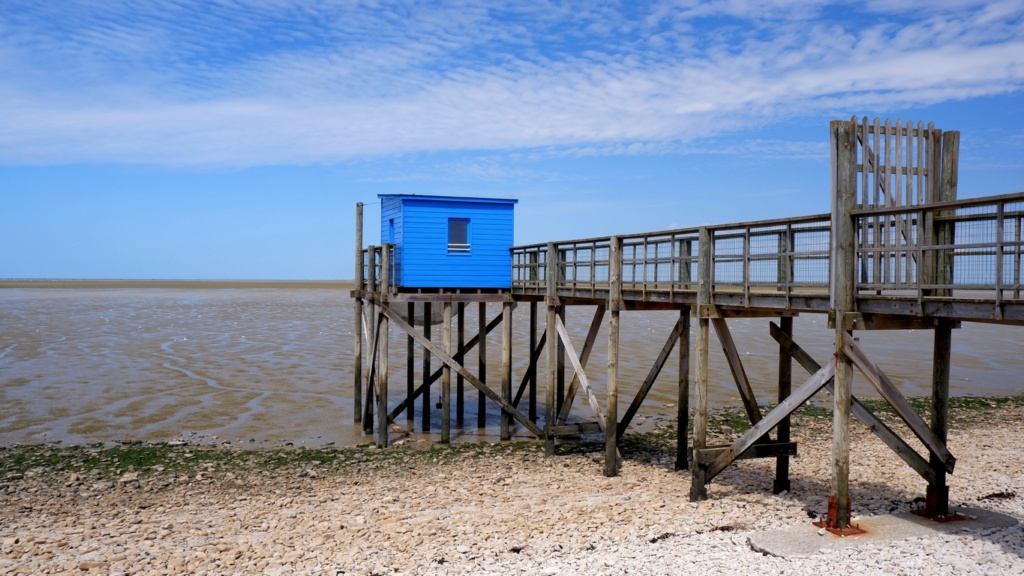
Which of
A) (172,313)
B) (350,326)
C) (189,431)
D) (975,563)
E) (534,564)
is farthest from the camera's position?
(172,313)

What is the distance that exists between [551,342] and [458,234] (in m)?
3.57

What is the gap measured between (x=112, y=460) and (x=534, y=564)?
9.74 meters

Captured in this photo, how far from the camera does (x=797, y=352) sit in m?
11.0

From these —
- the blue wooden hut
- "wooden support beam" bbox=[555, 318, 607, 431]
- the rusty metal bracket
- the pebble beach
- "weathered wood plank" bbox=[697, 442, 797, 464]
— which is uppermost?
the blue wooden hut

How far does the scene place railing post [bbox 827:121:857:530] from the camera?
29.3 feet

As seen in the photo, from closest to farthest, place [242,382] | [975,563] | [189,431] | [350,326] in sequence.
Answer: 1. [975,563]
2. [189,431]
3. [242,382]
4. [350,326]

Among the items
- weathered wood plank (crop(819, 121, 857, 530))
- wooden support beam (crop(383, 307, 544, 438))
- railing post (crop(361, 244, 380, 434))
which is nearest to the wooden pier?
weathered wood plank (crop(819, 121, 857, 530))

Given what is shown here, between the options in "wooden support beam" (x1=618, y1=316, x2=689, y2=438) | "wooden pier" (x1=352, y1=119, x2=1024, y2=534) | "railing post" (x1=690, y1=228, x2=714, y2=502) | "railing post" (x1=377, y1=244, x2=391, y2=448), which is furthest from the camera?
"railing post" (x1=377, y1=244, x2=391, y2=448)

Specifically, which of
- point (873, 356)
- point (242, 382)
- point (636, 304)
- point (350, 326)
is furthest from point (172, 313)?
point (636, 304)

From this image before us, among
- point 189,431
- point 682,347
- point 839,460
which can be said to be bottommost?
point 189,431

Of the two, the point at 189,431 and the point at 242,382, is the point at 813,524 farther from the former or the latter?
the point at 242,382

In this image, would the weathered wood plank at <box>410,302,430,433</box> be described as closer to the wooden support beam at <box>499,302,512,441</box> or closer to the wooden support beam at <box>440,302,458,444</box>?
the wooden support beam at <box>440,302,458,444</box>

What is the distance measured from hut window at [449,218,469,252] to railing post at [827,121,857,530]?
9651 millimetres

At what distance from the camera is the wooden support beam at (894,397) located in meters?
9.02
